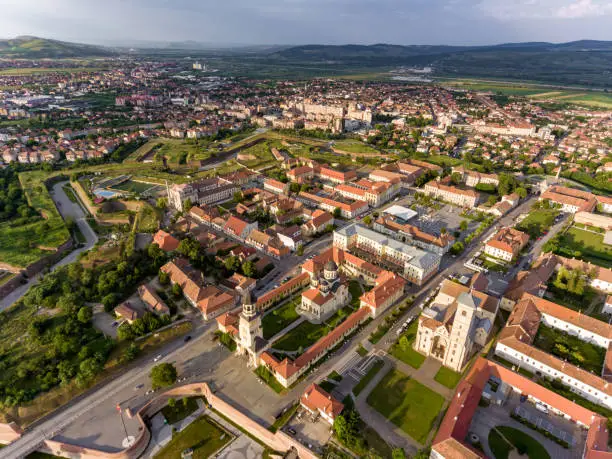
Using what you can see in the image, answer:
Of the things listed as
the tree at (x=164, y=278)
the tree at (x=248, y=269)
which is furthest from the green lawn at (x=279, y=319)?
the tree at (x=164, y=278)

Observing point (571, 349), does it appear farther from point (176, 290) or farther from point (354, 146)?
point (354, 146)

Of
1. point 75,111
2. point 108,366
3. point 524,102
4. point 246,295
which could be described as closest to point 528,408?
point 246,295

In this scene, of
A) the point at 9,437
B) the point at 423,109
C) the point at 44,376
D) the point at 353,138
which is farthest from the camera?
the point at 423,109

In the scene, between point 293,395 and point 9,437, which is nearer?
point 9,437

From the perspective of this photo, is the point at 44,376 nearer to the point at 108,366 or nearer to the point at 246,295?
the point at 108,366

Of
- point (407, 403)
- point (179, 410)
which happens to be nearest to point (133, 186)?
point (179, 410)

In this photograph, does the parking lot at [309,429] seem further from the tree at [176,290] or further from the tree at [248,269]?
the tree at [176,290]
